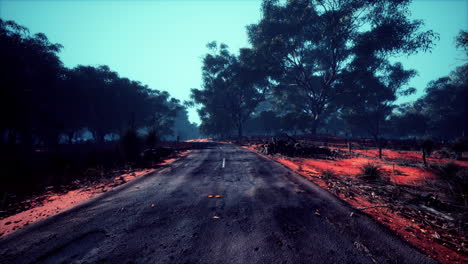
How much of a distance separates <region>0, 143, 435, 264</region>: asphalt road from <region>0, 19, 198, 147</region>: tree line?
36.6ft

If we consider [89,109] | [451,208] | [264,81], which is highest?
[264,81]

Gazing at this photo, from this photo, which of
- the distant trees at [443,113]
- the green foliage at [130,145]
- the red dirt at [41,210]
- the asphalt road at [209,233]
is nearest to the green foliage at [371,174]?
the asphalt road at [209,233]

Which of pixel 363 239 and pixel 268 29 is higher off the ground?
pixel 268 29

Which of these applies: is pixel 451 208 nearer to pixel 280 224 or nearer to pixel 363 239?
pixel 363 239

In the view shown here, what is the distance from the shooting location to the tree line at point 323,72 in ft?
80.6

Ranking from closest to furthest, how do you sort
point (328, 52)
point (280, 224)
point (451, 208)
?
point (280, 224) < point (451, 208) < point (328, 52)

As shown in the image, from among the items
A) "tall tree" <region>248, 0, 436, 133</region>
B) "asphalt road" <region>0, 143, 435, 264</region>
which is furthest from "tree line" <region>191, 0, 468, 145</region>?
"asphalt road" <region>0, 143, 435, 264</region>

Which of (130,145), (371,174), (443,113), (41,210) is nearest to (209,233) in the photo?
(41,210)

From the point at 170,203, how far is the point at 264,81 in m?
39.3

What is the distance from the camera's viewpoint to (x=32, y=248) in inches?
110

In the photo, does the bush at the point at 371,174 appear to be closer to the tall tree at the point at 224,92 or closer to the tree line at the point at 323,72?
the tree line at the point at 323,72

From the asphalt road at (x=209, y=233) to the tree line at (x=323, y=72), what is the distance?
15.2 metres

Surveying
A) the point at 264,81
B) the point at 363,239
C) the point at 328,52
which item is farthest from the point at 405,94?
the point at 363,239

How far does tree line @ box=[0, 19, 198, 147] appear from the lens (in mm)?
15570
